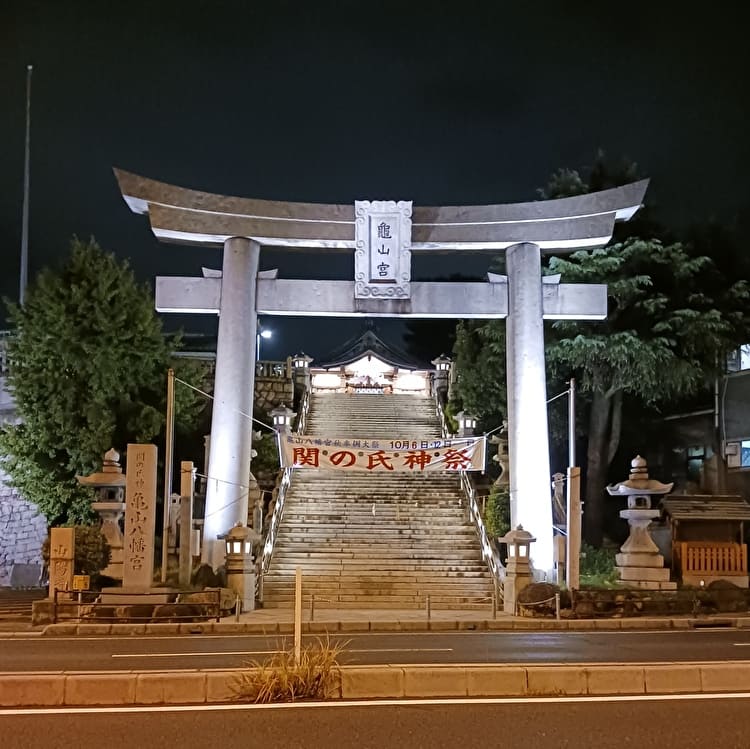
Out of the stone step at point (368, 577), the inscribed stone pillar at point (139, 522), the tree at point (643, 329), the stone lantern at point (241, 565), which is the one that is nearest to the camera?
the inscribed stone pillar at point (139, 522)

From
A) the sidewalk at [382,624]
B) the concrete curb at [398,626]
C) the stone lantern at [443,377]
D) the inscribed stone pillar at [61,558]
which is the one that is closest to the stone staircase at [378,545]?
the sidewalk at [382,624]

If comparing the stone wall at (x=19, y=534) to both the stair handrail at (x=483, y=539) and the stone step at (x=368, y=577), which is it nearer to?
the stone step at (x=368, y=577)

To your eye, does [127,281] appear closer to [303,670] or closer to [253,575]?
[253,575]

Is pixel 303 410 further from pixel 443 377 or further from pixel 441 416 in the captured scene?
pixel 443 377

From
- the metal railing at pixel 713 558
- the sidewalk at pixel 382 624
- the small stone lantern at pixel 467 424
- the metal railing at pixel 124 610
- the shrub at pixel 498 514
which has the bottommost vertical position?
the sidewalk at pixel 382 624

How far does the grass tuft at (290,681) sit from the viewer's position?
7.86 meters

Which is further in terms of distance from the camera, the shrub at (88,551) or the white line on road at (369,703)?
the shrub at (88,551)

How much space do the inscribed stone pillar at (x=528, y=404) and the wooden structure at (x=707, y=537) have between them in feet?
13.9

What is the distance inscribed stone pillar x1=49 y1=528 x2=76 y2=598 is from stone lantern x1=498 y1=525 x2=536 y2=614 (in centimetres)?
987

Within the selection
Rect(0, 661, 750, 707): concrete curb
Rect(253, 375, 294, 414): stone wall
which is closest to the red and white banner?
Rect(0, 661, 750, 707): concrete curb

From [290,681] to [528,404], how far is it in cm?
1524

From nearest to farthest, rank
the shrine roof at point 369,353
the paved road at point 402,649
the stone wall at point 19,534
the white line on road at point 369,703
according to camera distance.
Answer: the white line on road at point 369,703 < the paved road at point 402,649 < the stone wall at point 19,534 < the shrine roof at point 369,353

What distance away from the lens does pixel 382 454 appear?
2259 centimetres

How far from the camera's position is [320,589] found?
71.5 feet
